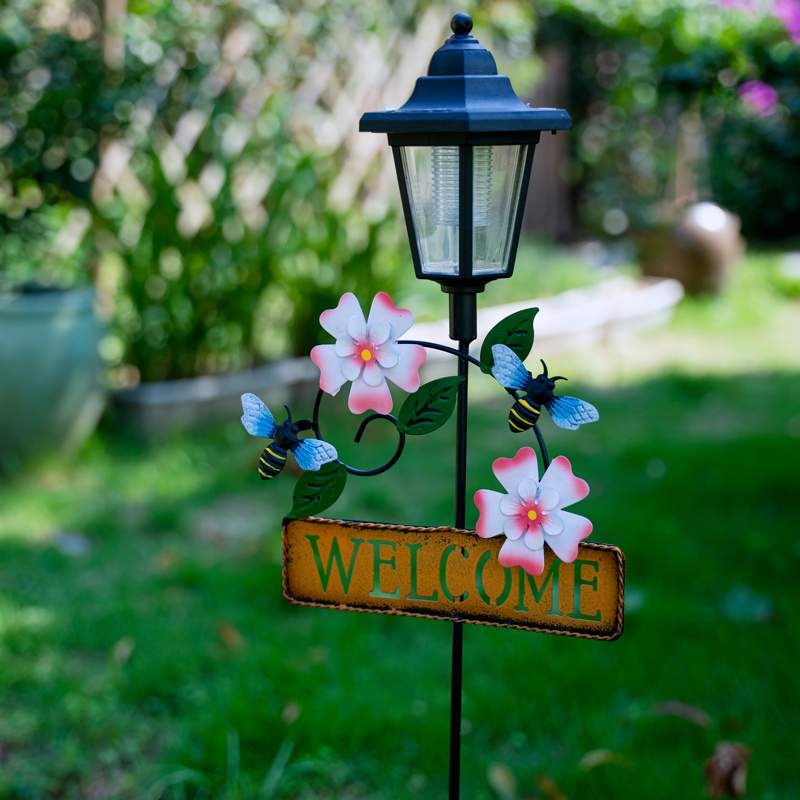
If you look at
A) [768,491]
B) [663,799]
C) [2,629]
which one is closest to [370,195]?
[768,491]

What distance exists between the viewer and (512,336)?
0.94m

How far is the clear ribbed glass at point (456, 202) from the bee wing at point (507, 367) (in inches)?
4.6

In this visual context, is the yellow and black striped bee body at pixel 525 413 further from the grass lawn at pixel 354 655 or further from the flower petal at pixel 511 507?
the grass lawn at pixel 354 655

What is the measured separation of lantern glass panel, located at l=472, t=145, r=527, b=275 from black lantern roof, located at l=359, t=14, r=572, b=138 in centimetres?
4

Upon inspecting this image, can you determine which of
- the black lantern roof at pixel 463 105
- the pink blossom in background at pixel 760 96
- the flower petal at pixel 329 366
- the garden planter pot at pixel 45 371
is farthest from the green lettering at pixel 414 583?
the garden planter pot at pixel 45 371

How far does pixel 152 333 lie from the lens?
326cm

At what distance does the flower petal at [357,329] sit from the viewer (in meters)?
0.93

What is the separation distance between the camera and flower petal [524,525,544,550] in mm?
904

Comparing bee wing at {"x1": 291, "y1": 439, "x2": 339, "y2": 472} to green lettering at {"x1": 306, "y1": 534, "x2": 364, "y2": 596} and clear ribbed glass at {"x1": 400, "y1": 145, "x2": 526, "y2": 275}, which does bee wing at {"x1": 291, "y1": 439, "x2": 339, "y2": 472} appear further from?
clear ribbed glass at {"x1": 400, "y1": 145, "x2": 526, "y2": 275}

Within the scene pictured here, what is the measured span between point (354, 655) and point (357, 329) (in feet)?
3.82

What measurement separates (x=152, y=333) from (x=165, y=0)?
1.34 m

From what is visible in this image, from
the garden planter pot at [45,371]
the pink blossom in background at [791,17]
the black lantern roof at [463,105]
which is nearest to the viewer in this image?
the black lantern roof at [463,105]

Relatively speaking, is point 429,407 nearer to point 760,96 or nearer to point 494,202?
point 494,202

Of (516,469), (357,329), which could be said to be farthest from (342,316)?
(516,469)
